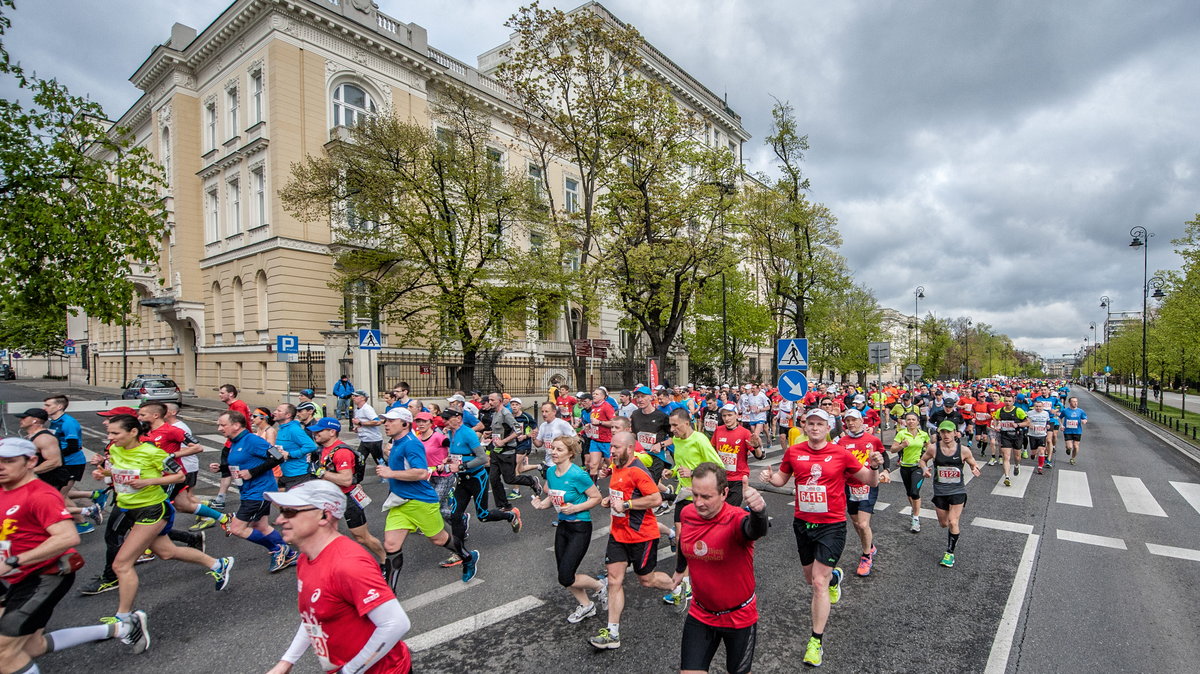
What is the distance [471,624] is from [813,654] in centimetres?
297

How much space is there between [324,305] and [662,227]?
15769 millimetres

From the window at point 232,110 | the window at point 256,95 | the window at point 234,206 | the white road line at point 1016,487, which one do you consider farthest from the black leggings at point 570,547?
the window at point 232,110

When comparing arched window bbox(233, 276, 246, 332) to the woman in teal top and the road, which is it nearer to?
the road

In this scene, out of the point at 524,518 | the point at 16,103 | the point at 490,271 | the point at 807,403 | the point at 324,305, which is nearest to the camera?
the point at 524,518

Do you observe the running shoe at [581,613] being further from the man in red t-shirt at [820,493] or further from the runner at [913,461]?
the runner at [913,461]

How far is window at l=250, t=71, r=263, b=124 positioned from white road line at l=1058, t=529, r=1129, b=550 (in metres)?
30.8

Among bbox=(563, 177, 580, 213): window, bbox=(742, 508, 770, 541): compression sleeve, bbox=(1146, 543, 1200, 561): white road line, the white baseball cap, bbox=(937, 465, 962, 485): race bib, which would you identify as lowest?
bbox=(1146, 543, 1200, 561): white road line

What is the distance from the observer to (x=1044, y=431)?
1320 centimetres

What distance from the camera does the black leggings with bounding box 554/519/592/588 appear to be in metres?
4.97

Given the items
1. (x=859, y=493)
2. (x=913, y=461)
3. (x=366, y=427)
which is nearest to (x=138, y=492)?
(x=366, y=427)

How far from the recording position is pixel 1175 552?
7.45 metres

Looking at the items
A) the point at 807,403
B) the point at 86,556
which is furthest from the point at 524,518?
the point at 807,403

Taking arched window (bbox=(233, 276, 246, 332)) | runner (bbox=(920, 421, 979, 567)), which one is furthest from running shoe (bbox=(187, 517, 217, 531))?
arched window (bbox=(233, 276, 246, 332))

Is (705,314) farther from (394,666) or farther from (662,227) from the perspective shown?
(394,666)
